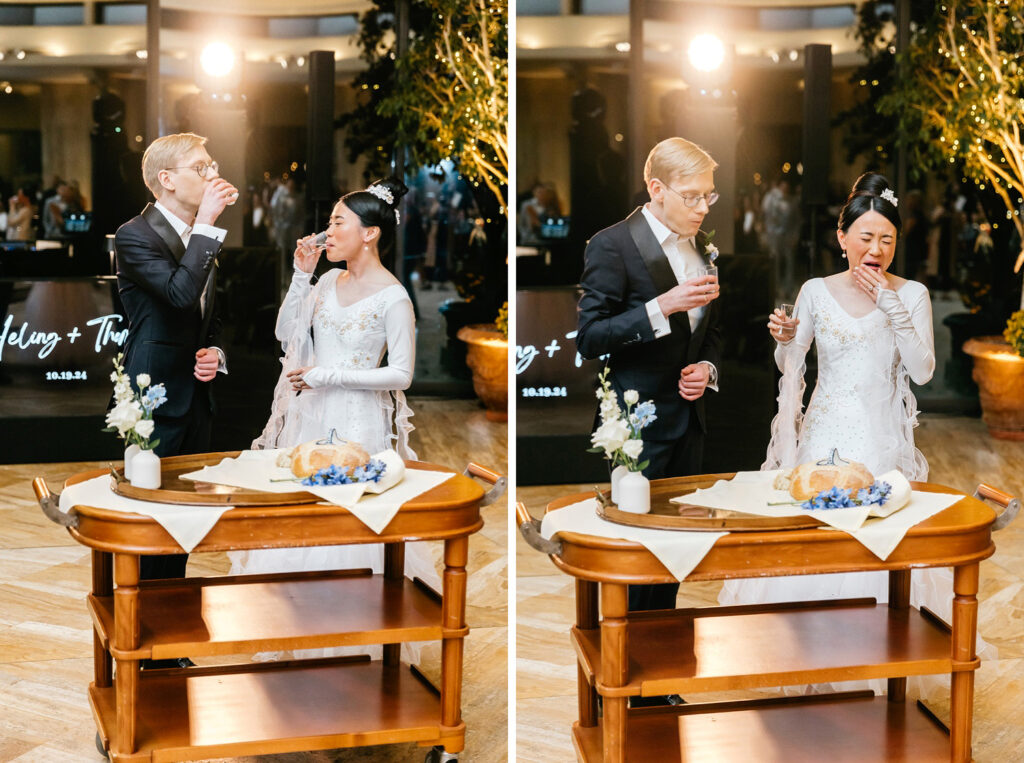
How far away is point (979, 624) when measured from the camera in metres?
4.46

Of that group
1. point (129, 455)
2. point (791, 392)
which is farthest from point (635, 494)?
point (129, 455)

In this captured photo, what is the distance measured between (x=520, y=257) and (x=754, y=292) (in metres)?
1.91

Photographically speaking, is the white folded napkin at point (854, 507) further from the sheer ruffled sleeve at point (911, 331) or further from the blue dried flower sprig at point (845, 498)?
the sheer ruffled sleeve at point (911, 331)

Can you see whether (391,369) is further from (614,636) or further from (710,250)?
(614,636)

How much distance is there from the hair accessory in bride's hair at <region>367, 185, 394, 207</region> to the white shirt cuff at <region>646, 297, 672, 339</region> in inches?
39.0

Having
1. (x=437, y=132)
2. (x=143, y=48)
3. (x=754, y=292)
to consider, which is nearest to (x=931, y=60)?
(x=754, y=292)

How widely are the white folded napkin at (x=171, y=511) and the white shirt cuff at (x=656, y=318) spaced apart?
130 centimetres

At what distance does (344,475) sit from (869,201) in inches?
69.7

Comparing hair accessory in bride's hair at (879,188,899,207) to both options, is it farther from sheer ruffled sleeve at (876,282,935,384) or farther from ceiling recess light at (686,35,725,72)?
ceiling recess light at (686,35,725,72)

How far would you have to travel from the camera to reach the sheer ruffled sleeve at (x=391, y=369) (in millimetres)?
3766

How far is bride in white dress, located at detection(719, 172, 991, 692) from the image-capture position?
3551 mm

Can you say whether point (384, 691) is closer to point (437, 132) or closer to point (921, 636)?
point (921, 636)

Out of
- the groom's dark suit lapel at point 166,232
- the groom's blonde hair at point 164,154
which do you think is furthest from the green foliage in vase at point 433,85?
the groom's dark suit lapel at point 166,232

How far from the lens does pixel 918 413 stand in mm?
3807
